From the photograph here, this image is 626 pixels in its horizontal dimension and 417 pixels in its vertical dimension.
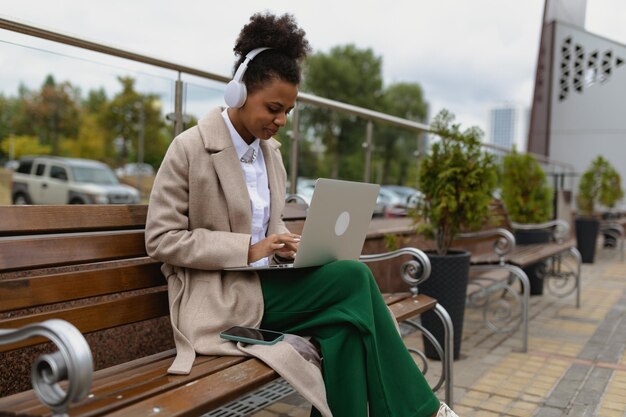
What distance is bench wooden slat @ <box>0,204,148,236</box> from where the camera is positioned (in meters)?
2.21

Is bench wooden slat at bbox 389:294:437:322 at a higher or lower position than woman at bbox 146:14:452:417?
lower

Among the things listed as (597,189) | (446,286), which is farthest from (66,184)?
(446,286)

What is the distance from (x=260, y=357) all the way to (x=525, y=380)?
8.14ft

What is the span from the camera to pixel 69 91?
39.9m

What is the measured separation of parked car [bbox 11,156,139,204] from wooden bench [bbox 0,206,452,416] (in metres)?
17.4

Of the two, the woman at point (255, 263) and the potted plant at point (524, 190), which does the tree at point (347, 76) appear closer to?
the potted plant at point (524, 190)

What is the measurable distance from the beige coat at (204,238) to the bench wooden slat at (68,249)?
18 centimetres

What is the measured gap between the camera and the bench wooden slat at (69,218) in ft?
7.27

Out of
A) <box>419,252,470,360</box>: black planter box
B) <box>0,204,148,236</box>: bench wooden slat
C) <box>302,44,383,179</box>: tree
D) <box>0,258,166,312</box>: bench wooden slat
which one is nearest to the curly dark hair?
<box>0,204,148,236</box>: bench wooden slat

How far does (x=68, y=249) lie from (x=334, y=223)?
0.97 meters

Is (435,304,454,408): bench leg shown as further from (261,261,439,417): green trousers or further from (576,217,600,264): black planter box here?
(576,217,600,264): black planter box

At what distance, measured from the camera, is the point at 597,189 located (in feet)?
39.3

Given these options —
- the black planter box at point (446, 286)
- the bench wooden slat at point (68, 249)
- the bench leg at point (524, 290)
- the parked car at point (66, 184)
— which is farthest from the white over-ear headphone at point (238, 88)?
the parked car at point (66, 184)

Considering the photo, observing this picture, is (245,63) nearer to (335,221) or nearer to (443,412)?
(335,221)
